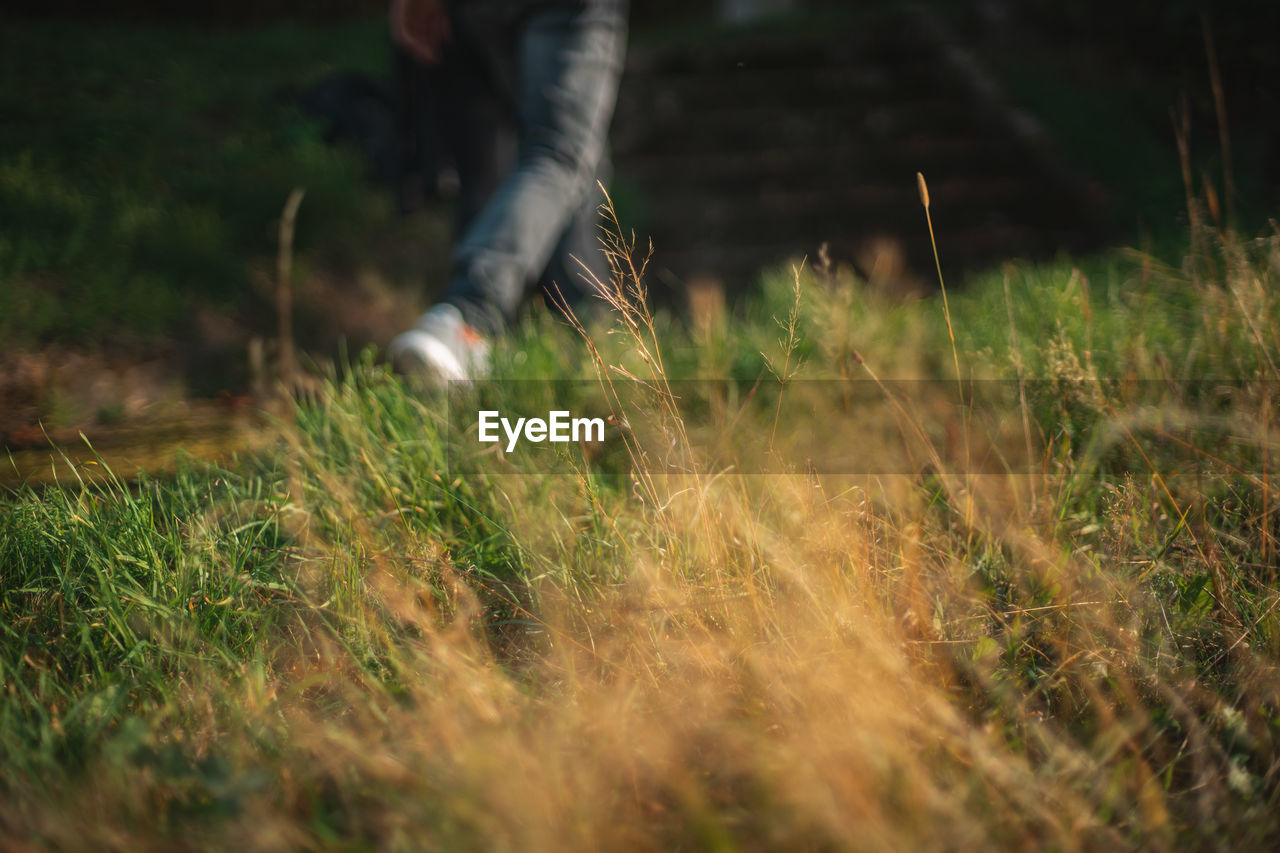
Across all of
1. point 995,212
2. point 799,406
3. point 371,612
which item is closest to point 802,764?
point 371,612

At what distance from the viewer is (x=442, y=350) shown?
6.16 ft

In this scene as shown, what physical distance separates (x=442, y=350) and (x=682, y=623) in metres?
1.01

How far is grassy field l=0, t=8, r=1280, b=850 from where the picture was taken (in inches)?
34.8

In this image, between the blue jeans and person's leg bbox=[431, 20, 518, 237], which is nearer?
the blue jeans

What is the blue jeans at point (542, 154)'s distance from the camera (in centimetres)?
215

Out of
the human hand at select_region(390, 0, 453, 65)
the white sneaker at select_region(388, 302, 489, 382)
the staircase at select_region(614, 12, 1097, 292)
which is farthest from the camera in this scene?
the staircase at select_region(614, 12, 1097, 292)

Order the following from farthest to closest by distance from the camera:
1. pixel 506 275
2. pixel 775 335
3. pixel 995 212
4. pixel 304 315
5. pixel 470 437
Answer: pixel 995 212
pixel 304 315
pixel 775 335
pixel 506 275
pixel 470 437

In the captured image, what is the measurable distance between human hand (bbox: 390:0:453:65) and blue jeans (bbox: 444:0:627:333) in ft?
0.84

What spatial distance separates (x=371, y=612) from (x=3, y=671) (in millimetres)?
493

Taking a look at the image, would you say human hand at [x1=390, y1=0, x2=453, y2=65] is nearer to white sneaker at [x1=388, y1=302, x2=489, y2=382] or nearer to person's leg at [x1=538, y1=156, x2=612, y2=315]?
person's leg at [x1=538, y1=156, x2=612, y2=315]

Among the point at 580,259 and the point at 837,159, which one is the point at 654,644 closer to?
the point at 580,259

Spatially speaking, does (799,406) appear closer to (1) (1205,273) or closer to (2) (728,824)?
(2) (728,824)

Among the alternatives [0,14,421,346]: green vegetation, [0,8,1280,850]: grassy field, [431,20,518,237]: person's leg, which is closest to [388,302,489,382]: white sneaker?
[0,8,1280,850]: grassy field

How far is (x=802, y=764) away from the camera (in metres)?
0.83
